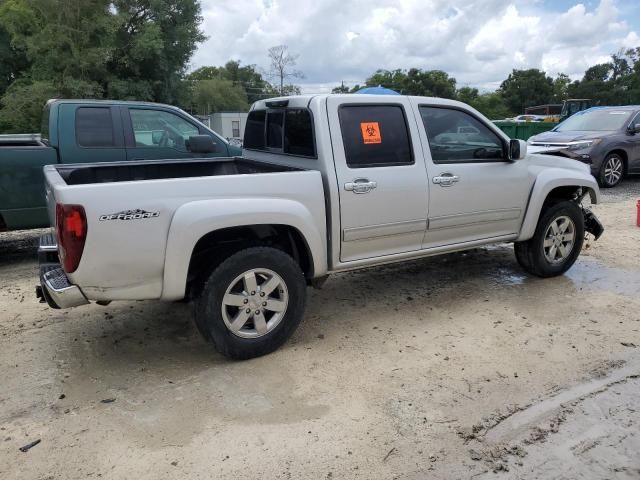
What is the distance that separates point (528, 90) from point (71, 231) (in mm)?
83554

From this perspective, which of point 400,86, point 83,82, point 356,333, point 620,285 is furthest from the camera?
point 400,86

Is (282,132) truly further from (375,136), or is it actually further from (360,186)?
(360,186)

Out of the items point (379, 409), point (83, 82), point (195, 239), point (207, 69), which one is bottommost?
point (379, 409)

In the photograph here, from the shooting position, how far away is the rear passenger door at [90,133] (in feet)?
19.8

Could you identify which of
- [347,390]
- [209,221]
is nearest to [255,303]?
[209,221]

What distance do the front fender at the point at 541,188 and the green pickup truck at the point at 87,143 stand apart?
3.64 metres

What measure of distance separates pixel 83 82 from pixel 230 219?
970 inches

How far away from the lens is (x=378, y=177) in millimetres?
4062

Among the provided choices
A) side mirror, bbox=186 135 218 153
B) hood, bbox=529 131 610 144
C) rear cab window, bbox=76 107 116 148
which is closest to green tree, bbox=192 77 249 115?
hood, bbox=529 131 610 144

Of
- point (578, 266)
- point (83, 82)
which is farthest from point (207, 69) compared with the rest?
point (578, 266)

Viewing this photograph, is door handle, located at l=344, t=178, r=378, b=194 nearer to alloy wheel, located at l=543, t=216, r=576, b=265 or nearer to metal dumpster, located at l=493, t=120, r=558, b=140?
alloy wheel, located at l=543, t=216, r=576, b=265

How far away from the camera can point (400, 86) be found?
6500 centimetres

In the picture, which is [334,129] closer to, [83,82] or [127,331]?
[127,331]

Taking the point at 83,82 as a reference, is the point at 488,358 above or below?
below
